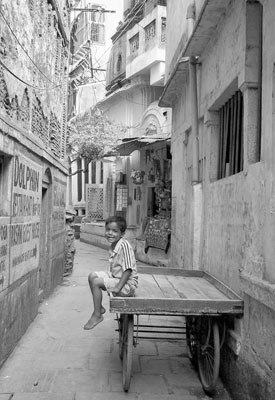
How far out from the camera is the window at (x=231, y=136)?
5070mm

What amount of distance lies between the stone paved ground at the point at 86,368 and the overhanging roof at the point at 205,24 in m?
4.09

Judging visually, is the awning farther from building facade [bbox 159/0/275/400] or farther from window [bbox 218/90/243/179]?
window [bbox 218/90/243/179]

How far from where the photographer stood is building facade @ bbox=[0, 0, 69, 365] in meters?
5.10

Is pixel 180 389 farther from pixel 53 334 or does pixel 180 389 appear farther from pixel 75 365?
pixel 53 334

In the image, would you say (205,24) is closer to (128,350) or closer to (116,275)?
(116,275)

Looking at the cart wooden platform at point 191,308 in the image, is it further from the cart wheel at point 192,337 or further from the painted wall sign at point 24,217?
the painted wall sign at point 24,217

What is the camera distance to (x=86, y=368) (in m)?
5.16

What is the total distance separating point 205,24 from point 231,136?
147cm

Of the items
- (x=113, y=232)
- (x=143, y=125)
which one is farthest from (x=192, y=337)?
(x=143, y=125)

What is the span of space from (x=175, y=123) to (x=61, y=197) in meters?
3.06

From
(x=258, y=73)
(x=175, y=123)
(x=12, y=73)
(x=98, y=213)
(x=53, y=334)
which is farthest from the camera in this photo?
(x=98, y=213)

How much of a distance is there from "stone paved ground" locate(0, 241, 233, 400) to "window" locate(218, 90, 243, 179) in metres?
2.35

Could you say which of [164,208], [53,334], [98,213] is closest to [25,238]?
[53,334]

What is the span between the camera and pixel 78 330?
6.85 meters
